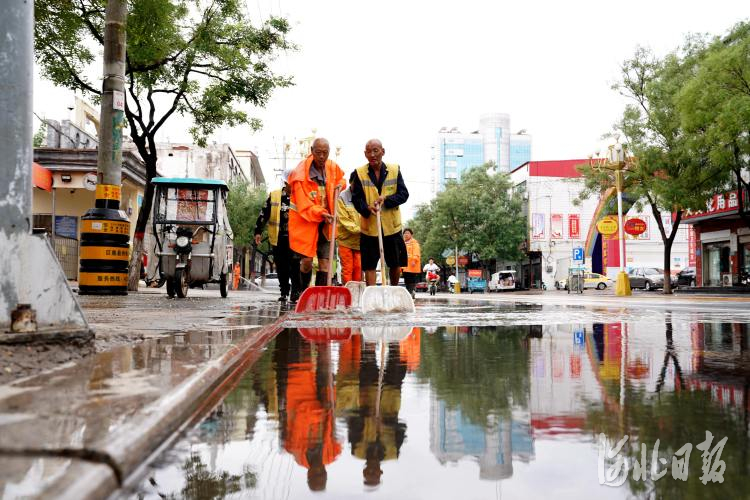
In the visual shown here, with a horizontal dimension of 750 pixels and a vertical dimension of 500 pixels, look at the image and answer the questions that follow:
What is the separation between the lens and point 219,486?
164 centimetres

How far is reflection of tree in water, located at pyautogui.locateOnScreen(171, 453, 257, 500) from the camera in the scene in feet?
5.20

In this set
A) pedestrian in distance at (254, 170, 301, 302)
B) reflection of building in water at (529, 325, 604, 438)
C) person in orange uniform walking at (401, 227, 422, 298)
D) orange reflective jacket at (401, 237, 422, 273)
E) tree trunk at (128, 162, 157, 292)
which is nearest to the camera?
reflection of building in water at (529, 325, 604, 438)

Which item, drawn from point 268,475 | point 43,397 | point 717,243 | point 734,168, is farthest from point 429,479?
point 717,243

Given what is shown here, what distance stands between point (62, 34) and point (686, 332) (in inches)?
556

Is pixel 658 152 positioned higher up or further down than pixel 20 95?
higher up

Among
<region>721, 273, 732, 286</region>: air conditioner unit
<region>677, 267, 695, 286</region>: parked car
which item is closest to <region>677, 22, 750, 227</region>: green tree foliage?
<region>721, 273, 732, 286</region>: air conditioner unit

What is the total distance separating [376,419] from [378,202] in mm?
5782

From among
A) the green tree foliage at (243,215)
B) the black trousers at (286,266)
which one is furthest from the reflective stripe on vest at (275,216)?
A: the green tree foliage at (243,215)

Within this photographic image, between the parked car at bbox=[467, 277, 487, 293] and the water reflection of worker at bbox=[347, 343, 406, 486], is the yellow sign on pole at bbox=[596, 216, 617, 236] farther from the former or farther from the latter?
the water reflection of worker at bbox=[347, 343, 406, 486]

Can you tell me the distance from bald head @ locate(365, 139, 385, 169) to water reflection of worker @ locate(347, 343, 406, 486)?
4861mm

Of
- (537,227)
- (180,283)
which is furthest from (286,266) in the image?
(537,227)

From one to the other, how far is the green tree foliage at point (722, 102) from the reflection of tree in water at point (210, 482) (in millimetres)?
21535

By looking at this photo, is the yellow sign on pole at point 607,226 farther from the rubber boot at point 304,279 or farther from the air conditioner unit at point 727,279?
the rubber boot at point 304,279

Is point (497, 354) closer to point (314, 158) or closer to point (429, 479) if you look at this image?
point (429, 479)
